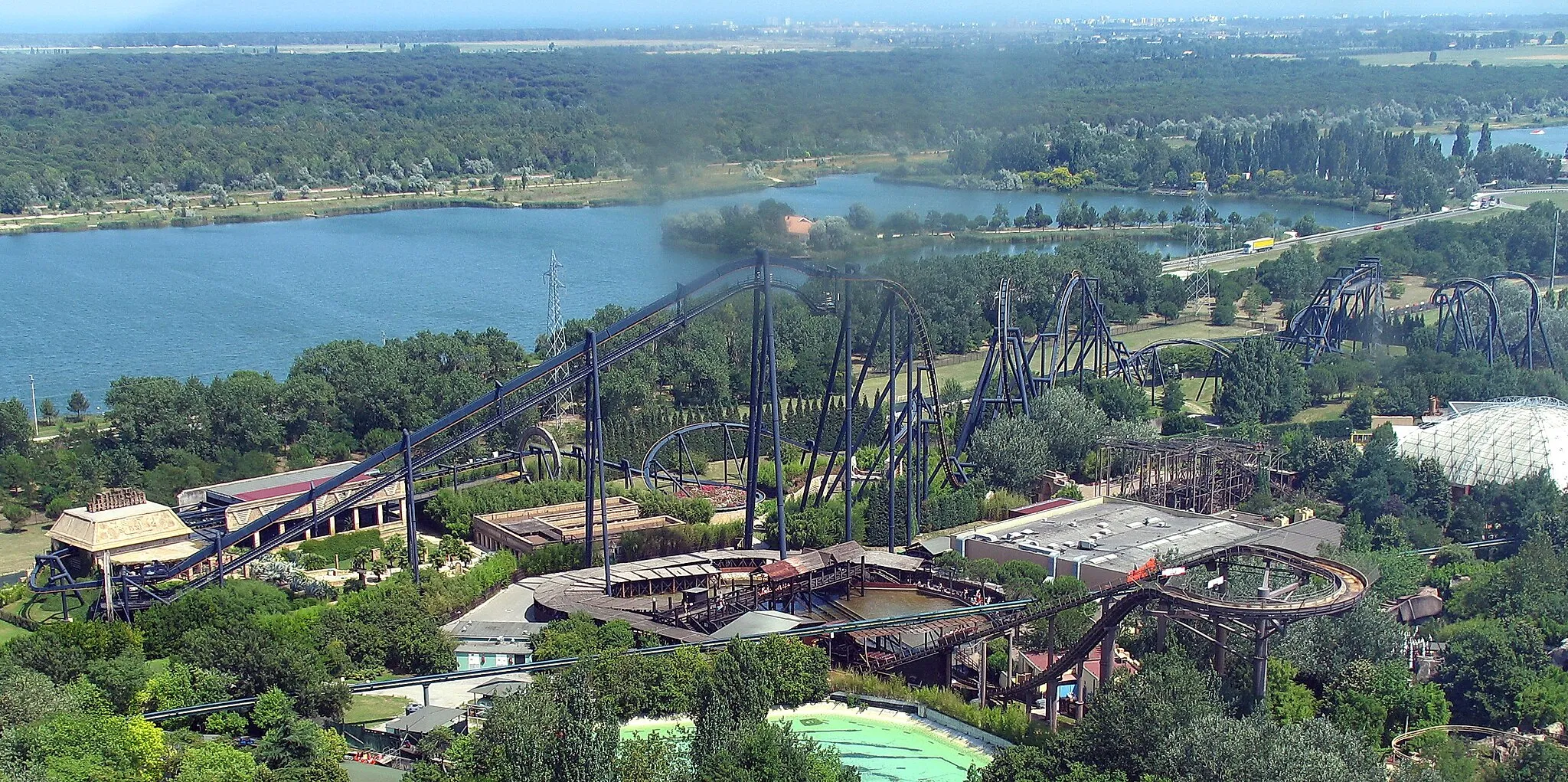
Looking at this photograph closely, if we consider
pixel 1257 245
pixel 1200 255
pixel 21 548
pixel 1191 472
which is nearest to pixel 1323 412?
pixel 1191 472

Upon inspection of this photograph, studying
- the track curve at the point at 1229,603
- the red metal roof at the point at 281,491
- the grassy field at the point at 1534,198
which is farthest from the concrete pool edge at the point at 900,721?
the grassy field at the point at 1534,198

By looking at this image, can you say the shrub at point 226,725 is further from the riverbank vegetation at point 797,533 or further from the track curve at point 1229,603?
the track curve at point 1229,603

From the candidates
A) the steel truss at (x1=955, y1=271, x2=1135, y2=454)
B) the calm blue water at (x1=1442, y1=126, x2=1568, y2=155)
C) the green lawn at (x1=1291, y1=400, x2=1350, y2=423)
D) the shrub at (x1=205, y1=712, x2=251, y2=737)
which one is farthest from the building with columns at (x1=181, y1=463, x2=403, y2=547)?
the calm blue water at (x1=1442, y1=126, x2=1568, y2=155)

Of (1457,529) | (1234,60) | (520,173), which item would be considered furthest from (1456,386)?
(1234,60)

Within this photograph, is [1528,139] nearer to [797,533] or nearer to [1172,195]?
[1172,195]

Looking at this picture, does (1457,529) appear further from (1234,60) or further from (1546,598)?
(1234,60)

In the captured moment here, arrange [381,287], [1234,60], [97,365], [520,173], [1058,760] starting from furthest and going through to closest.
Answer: [1234,60]
[520,173]
[381,287]
[97,365]
[1058,760]
